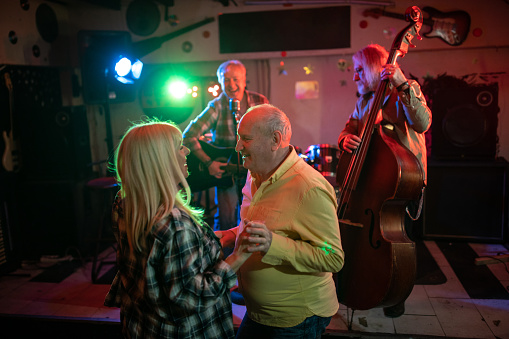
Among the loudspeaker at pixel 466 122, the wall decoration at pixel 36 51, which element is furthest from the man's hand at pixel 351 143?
the wall decoration at pixel 36 51

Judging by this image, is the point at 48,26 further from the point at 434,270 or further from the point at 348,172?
the point at 434,270

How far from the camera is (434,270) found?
3686mm

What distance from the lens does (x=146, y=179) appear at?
1372 mm

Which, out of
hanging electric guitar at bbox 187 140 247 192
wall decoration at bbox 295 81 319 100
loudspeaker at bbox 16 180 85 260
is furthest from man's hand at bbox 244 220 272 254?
wall decoration at bbox 295 81 319 100

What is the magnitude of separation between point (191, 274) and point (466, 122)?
3851 millimetres

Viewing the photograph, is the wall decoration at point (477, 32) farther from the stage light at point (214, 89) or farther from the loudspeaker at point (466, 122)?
the stage light at point (214, 89)

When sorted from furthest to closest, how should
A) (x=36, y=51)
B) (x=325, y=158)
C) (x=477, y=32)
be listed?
(x=36, y=51) < (x=477, y=32) < (x=325, y=158)

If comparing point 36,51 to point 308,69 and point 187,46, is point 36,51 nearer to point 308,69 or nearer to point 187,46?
point 187,46

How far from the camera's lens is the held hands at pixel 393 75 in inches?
91.4

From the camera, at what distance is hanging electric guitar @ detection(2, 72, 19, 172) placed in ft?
13.5

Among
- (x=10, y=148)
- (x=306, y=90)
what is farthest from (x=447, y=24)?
(x=10, y=148)

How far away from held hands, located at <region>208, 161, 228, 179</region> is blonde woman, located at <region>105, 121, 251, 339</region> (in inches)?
87.4

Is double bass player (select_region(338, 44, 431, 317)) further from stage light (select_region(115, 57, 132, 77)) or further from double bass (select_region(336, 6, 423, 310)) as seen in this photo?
stage light (select_region(115, 57, 132, 77))

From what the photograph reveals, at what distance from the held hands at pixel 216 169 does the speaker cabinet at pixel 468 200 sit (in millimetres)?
2212
